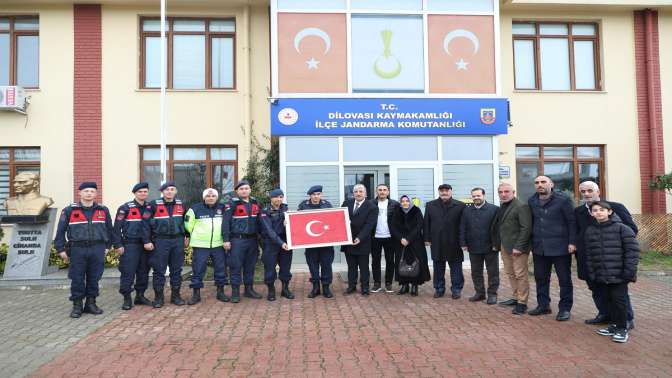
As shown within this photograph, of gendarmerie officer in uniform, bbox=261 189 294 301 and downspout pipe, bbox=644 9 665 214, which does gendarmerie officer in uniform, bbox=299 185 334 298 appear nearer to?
gendarmerie officer in uniform, bbox=261 189 294 301

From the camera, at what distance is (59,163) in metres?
11.7

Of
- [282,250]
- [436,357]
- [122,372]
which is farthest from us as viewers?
[282,250]

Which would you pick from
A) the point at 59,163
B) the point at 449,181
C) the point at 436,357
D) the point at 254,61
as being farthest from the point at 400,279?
the point at 59,163

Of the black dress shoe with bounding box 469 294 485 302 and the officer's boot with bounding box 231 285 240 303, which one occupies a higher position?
the officer's boot with bounding box 231 285 240 303

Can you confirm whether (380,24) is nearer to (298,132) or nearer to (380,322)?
(298,132)

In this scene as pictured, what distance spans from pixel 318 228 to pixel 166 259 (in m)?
2.23

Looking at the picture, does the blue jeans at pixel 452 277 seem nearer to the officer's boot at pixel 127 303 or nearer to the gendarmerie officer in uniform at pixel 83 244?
the officer's boot at pixel 127 303

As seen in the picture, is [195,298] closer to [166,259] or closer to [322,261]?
[166,259]

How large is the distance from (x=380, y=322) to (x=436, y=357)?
4.58 ft

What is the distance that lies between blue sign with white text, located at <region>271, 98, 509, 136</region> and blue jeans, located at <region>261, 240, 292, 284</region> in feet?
11.4

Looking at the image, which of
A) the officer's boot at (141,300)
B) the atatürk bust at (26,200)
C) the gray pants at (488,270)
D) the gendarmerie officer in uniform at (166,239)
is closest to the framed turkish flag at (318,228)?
the gendarmerie officer in uniform at (166,239)

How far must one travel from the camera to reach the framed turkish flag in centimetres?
743

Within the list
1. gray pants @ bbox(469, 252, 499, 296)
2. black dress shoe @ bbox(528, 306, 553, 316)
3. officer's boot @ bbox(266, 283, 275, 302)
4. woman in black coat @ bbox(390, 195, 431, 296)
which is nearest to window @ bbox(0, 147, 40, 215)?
officer's boot @ bbox(266, 283, 275, 302)

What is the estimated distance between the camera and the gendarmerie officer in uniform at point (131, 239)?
6887 millimetres
